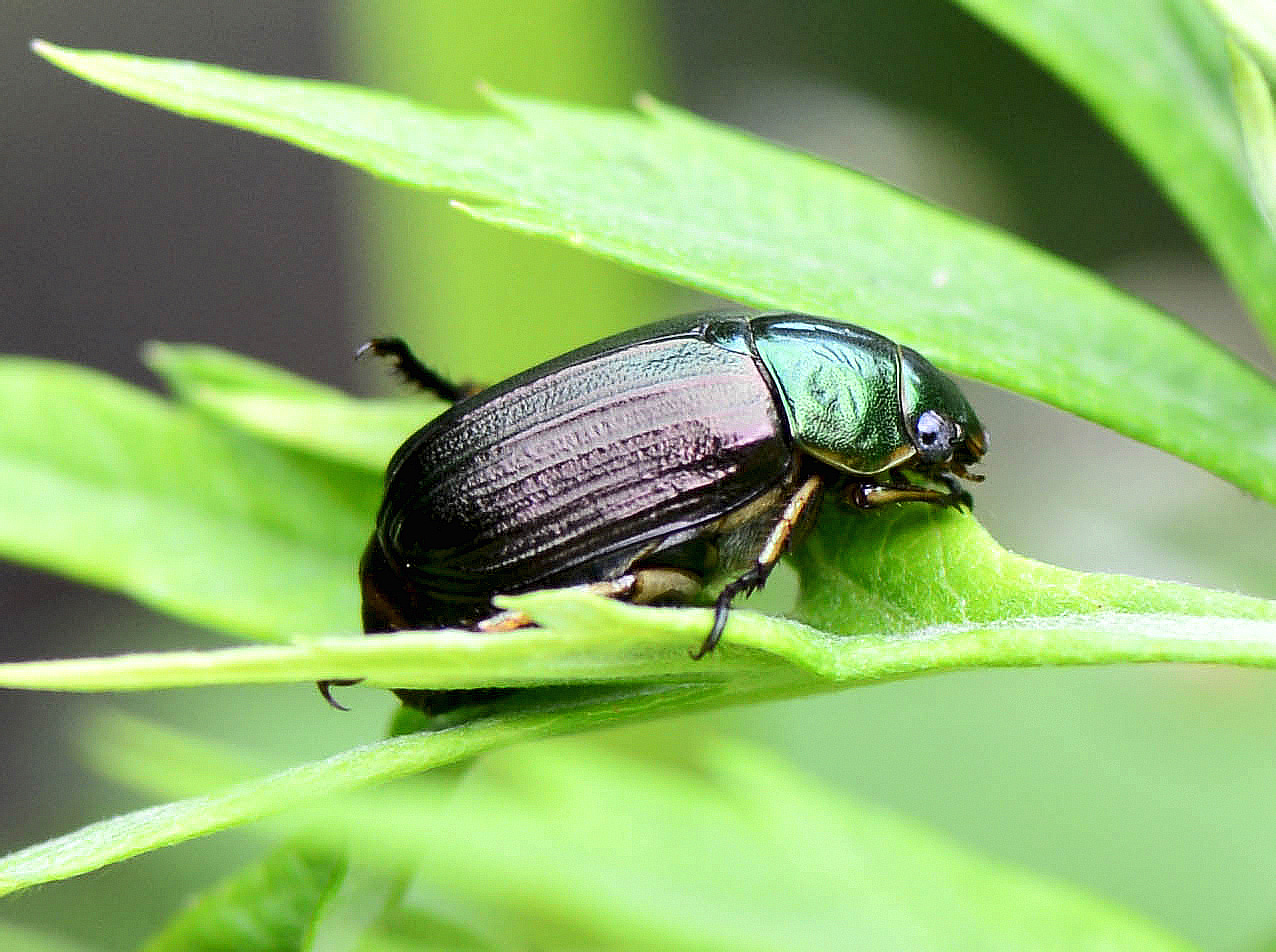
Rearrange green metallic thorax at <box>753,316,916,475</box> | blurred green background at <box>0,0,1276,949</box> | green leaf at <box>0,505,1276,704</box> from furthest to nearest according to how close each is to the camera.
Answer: blurred green background at <box>0,0,1276,949</box>
green metallic thorax at <box>753,316,916,475</box>
green leaf at <box>0,505,1276,704</box>

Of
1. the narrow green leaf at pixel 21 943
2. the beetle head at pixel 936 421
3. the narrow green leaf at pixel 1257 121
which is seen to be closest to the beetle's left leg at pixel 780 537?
the beetle head at pixel 936 421

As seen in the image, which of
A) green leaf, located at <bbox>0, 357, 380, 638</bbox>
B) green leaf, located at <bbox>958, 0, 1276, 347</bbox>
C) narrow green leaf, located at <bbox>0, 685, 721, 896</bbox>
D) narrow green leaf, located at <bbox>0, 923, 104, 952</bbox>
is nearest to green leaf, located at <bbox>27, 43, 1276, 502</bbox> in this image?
green leaf, located at <bbox>958, 0, 1276, 347</bbox>

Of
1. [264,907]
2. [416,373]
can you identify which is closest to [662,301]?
[416,373]

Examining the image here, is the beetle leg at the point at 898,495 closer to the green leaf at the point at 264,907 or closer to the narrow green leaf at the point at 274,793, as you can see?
the narrow green leaf at the point at 274,793

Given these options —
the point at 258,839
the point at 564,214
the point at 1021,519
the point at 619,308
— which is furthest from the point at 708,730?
the point at 1021,519

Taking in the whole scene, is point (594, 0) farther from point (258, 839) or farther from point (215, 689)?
point (215, 689)

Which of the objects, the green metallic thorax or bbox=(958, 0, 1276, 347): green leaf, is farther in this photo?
the green metallic thorax

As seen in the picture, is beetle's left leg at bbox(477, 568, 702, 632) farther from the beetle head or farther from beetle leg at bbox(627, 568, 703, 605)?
the beetle head

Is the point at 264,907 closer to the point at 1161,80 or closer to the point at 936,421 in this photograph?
the point at 936,421
